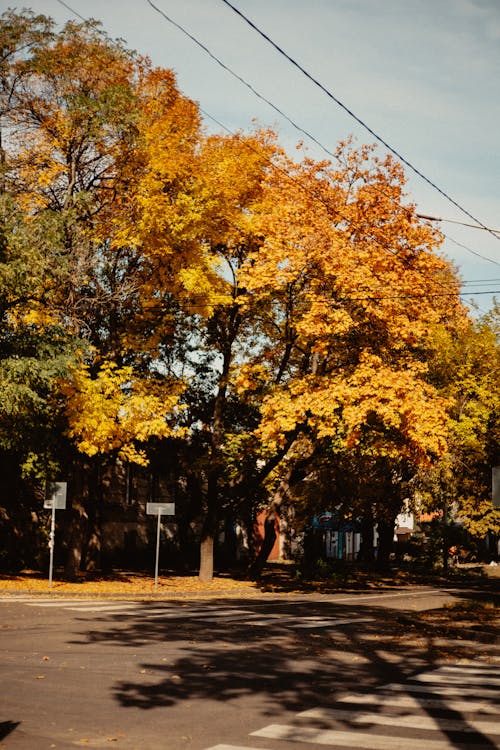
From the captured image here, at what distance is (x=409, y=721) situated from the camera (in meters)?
8.09

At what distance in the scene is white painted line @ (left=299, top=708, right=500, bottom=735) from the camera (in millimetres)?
7766

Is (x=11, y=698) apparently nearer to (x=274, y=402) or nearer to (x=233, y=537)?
(x=274, y=402)

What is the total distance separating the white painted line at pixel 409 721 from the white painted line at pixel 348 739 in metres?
0.52

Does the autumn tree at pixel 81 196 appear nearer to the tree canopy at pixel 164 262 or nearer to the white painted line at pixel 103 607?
the tree canopy at pixel 164 262

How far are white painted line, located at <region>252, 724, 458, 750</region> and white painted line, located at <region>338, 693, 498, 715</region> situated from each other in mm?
1491

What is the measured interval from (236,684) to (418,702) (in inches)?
78.8

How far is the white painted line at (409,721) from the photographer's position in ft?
25.5

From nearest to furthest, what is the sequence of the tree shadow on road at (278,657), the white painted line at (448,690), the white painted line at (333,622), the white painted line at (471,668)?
the tree shadow on road at (278,657)
the white painted line at (448,690)
the white painted line at (471,668)
the white painted line at (333,622)

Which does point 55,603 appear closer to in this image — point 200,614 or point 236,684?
point 200,614

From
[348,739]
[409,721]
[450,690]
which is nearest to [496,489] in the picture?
[450,690]

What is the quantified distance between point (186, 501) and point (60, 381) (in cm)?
2203

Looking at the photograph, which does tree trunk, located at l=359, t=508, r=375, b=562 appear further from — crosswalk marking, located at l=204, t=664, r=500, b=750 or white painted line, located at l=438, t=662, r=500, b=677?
crosswalk marking, located at l=204, t=664, r=500, b=750

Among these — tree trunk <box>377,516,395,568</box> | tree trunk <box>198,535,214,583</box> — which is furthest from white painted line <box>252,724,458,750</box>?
tree trunk <box>377,516,395,568</box>

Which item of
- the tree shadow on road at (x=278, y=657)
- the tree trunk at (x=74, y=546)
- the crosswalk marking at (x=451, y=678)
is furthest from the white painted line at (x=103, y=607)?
the crosswalk marking at (x=451, y=678)
